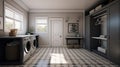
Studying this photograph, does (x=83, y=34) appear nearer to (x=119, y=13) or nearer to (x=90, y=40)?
(x=90, y=40)

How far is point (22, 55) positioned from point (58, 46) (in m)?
5.16

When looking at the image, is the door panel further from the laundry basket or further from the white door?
the laundry basket

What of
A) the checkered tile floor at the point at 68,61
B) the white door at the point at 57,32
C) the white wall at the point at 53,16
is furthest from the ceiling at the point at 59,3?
the checkered tile floor at the point at 68,61

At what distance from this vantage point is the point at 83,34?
9.19 m

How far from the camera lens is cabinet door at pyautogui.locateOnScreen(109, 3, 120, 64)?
13.2ft

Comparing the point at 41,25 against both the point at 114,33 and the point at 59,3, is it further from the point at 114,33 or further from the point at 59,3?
the point at 114,33

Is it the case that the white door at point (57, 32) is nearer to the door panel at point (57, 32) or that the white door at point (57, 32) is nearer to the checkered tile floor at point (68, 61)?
the door panel at point (57, 32)

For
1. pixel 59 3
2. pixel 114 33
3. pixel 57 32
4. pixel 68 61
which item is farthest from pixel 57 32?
pixel 114 33

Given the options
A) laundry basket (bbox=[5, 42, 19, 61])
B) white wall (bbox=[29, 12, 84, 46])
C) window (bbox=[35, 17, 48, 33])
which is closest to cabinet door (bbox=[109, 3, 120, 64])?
laundry basket (bbox=[5, 42, 19, 61])

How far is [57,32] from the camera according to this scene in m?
9.26

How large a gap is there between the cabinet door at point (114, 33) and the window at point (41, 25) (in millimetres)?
5474

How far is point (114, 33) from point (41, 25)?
592 centimetres

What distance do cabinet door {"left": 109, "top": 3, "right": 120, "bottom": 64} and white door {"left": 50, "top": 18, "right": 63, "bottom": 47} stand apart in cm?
494

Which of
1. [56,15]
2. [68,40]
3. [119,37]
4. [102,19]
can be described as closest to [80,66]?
[119,37]
